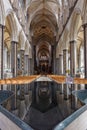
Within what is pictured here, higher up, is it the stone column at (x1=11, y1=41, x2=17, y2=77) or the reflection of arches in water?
the stone column at (x1=11, y1=41, x2=17, y2=77)

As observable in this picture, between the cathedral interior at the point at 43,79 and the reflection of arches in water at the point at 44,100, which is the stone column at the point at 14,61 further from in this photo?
the reflection of arches in water at the point at 44,100

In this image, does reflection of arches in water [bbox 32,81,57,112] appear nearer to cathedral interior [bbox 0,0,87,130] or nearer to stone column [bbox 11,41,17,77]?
cathedral interior [bbox 0,0,87,130]

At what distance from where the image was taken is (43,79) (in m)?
15.9

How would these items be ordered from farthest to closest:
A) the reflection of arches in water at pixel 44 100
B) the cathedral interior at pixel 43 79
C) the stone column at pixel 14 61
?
the stone column at pixel 14 61, the reflection of arches in water at pixel 44 100, the cathedral interior at pixel 43 79

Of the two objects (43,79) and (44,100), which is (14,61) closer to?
(43,79)

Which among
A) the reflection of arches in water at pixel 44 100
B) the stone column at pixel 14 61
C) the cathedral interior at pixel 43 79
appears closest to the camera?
the cathedral interior at pixel 43 79

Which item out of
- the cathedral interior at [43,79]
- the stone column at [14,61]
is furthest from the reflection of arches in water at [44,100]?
the stone column at [14,61]

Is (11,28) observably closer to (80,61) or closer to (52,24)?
(52,24)

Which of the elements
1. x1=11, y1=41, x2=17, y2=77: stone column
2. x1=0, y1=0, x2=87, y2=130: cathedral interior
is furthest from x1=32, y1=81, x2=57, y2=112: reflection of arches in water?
x1=11, y1=41, x2=17, y2=77: stone column

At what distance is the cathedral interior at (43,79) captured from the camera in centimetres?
199

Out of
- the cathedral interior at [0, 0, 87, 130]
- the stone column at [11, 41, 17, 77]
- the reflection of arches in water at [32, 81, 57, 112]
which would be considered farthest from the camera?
the stone column at [11, 41, 17, 77]

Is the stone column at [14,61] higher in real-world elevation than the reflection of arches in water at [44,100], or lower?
higher

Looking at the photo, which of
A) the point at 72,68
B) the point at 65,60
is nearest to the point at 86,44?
the point at 72,68

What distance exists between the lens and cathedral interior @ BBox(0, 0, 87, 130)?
1.99 meters
